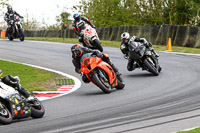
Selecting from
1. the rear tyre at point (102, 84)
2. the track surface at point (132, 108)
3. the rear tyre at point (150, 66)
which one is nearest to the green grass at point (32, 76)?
the track surface at point (132, 108)

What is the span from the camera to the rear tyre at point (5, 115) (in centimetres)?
671

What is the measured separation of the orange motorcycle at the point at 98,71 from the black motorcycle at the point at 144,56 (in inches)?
109

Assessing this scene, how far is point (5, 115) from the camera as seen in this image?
6.80 m

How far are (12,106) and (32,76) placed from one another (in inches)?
279

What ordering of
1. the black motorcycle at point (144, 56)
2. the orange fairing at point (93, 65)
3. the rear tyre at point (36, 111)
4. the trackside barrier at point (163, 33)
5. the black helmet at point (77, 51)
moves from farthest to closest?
the trackside barrier at point (163, 33), the black motorcycle at point (144, 56), the black helmet at point (77, 51), the orange fairing at point (93, 65), the rear tyre at point (36, 111)

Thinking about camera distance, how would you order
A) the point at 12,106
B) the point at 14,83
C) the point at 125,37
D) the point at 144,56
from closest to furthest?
1. the point at 12,106
2. the point at 14,83
3. the point at 125,37
4. the point at 144,56

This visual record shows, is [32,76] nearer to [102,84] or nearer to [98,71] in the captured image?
[98,71]

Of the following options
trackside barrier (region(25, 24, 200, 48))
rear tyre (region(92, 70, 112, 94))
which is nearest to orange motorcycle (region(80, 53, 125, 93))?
rear tyre (region(92, 70, 112, 94))

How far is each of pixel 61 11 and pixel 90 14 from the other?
4245 mm

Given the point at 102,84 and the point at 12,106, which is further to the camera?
the point at 102,84

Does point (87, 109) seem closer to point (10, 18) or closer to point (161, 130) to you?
point (161, 130)

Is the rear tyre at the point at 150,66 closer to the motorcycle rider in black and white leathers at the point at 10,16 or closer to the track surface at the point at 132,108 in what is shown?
the track surface at the point at 132,108

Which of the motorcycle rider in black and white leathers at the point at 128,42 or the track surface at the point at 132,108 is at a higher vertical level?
the motorcycle rider in black and white leathers at the point at 128,42

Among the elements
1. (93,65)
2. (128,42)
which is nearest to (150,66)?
(128,42)
